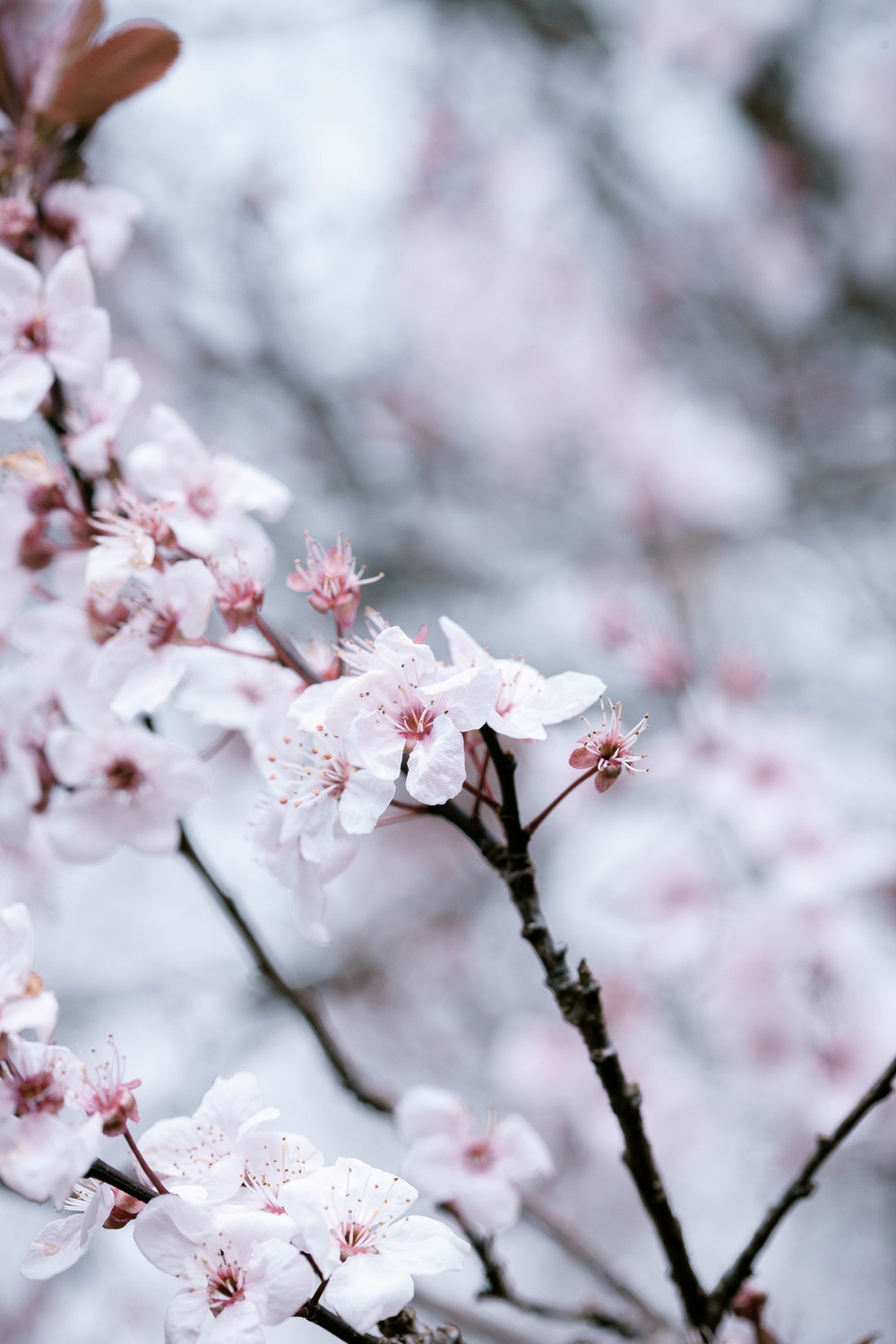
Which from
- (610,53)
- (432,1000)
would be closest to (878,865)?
(432,1000)

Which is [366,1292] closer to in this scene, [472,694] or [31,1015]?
[31,1015]

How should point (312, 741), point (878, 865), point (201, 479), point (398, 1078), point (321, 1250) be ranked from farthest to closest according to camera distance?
point (398, 1078) → point (878, 865) → point (201, 479) → point (312, 741) → point (321, 1250)

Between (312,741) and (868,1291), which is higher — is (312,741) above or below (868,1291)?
above

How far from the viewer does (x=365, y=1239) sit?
0.68 metres

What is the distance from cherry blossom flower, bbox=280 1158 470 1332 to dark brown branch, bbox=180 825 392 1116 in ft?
1.43

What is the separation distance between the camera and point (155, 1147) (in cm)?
72

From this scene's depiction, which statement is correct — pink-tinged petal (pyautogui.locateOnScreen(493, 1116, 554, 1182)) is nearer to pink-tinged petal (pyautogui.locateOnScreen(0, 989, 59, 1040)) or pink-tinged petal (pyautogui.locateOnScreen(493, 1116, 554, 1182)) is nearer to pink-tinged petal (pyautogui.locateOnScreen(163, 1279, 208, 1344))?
pink-tinged petal (pyautogui.locateOnScreen(163, 1279, 208, 1344))

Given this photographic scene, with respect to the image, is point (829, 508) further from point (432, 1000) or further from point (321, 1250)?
point (321, 1250)

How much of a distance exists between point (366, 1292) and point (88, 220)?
3.89 ft

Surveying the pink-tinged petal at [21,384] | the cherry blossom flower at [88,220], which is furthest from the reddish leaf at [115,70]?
the pink-tinged petal at [21,384]

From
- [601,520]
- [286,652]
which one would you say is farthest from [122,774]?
[601,520]

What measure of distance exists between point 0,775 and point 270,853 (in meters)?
0.39

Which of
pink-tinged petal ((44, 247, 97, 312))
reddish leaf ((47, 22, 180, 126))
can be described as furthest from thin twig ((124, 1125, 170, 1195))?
reddish leaf ((47, 22, 180, 126))

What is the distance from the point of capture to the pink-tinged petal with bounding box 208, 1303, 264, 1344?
24.4 inches
